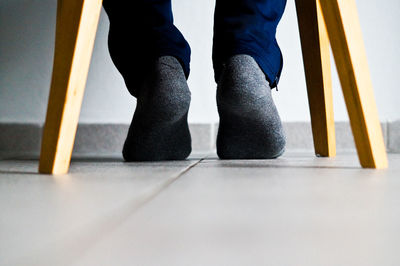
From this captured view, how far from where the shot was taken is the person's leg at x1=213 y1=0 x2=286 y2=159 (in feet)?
2.30

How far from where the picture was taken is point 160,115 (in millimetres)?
699

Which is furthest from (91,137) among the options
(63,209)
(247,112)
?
(63,209)

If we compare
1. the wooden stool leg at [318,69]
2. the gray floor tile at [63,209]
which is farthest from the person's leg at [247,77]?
the gray floor tile at [63,209]

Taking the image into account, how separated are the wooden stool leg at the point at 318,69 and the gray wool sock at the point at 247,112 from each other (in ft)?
0.58

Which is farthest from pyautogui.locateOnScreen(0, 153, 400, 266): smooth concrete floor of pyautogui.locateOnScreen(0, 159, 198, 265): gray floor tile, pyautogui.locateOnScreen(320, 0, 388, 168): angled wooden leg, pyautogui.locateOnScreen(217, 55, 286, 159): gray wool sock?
pyautogui.locateOnScreen(217, 55, 286, 159): gray wool sock

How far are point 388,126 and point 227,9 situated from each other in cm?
75

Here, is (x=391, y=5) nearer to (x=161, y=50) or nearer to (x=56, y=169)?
(x=161, y=50)

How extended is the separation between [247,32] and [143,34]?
16 cm

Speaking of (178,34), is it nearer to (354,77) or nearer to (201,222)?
(354,77)

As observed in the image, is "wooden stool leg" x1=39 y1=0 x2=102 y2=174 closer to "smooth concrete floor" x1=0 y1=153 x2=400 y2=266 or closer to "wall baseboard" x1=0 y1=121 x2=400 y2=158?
"smooth concrete floor" x1=0 y1=153 x2=400 y2=266

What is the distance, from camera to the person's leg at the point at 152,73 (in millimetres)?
706

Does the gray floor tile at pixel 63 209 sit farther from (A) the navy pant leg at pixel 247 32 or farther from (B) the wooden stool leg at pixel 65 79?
(A) the navy pant leg at pixel 247 32

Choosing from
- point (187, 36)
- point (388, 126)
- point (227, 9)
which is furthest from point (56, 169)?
point (388, 126)

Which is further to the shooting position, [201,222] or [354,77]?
[354,77]
